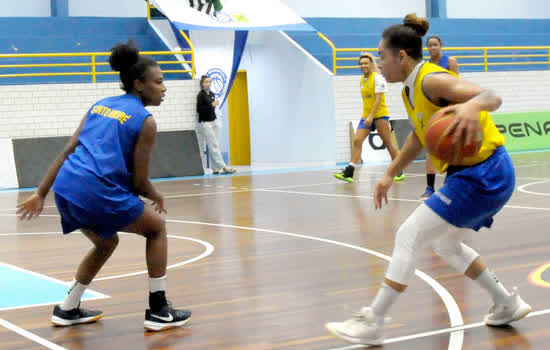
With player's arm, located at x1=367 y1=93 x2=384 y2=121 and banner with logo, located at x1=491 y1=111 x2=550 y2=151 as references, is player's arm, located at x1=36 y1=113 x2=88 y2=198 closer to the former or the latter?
player's arm, located at x1=367 y1=93 x2=384 y2=121

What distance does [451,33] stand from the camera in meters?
25.5

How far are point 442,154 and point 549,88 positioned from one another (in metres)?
20.5

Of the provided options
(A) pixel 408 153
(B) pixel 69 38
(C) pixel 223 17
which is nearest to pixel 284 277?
(A) pixel 408 153

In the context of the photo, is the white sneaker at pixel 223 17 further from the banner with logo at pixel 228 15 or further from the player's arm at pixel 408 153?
the player's arm at pixel 408 153

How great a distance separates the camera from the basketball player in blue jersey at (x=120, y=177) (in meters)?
4.39

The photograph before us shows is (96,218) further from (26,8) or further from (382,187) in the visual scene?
(26,8)

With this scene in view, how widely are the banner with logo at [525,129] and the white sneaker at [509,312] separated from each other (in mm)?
16747

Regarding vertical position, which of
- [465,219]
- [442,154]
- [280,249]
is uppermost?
[442,154]

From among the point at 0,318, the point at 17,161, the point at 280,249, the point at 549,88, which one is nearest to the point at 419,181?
the point at 280,249

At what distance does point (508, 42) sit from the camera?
25.5 m

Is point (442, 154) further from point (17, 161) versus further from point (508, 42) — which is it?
point (508, 42)

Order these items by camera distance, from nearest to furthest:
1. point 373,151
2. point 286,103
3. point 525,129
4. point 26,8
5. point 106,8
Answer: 1. point 373,151
2. point 286,103
3. point 525,129
4. point 26,8
5. point 106,8

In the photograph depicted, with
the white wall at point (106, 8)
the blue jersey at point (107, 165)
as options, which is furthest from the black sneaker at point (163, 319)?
the white wall at point (106, 8)

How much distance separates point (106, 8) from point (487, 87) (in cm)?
1081
